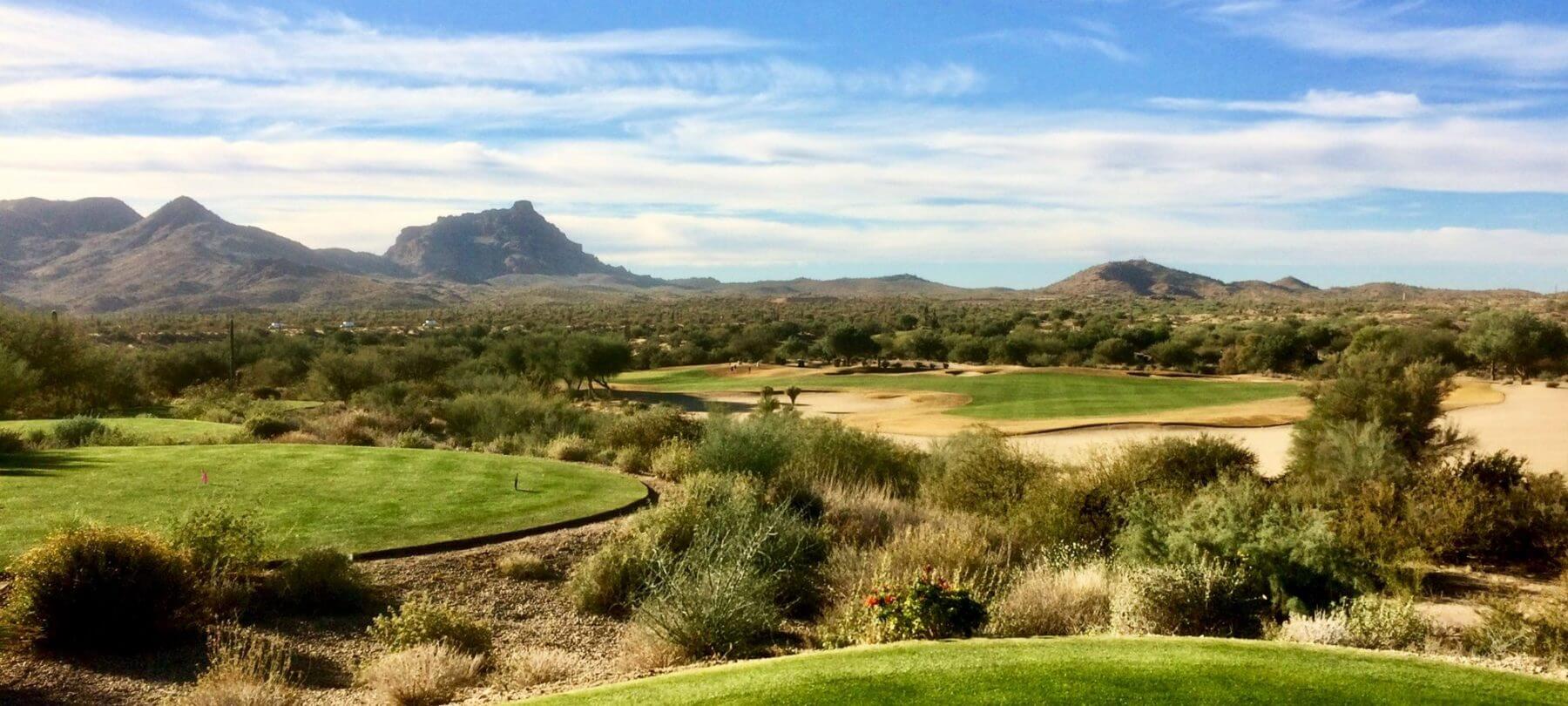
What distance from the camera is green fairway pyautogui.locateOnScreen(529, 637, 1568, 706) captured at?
686 centimetres

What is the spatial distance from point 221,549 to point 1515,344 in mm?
56110

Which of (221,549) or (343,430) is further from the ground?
(221,549)

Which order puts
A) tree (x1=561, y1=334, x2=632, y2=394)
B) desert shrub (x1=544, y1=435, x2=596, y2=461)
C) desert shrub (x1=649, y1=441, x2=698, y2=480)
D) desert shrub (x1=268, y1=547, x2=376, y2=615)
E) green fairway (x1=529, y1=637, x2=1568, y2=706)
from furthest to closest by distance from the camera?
tree (x1=561, y1=334, x2=632, y2=394) → desert shrub (x1=544, y1=435, x2=596, y2=461) → desert shrub (x1=649, y1=441, x2=698, y2=480) → desert shrub (x1=268, y1=547, x2=376, y2=615) → green fairway (x1=529, y1=637, x2=1568, y2=706)

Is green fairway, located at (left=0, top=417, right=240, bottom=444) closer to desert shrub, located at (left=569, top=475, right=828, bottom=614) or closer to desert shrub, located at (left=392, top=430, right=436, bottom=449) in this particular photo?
desert shrub, located at (left=392, top=430, right=436, bottom=449)

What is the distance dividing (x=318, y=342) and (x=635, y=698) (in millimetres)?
54552

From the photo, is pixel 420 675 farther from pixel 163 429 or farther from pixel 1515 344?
pixel 1515 344

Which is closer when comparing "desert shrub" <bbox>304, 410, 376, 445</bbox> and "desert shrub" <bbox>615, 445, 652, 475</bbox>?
"desert shrub" <bbox>615, 445, 652, 475</bbox>

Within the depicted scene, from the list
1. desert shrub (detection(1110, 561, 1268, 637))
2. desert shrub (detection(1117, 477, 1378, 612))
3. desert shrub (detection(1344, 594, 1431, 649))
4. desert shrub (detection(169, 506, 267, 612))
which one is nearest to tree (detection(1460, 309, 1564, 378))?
desert shrub (detection(1117, 477, 1378, 612))

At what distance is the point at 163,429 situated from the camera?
2338cm

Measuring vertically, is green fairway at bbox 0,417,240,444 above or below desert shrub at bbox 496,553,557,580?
above

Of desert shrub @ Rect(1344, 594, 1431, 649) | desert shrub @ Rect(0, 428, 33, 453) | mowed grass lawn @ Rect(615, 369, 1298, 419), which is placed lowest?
mowed grass lawn @ Rect(615, 369, 1298, 419)

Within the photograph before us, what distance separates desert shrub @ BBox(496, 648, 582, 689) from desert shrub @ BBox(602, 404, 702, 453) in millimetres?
12162

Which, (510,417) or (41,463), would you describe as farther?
(510,417)

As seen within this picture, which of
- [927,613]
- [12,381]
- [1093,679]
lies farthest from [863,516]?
[12,381]
